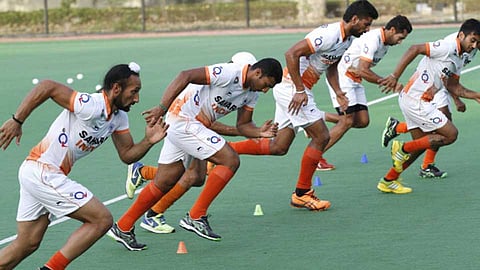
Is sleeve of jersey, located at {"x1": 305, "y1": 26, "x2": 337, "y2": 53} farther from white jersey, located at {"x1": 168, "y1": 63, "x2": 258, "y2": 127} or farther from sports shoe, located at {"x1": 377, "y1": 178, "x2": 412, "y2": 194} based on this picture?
sports shoe, located at {"x1": 377, "y1": 178, "x2": 412, "y2": 194}

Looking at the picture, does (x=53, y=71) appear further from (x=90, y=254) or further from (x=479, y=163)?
(x=90, y=254)

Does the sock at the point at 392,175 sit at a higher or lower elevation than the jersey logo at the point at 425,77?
lower

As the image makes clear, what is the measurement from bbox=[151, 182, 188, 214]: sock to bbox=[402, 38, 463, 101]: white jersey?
304 cm

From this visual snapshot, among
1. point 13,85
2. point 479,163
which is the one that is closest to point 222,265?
point 479,163

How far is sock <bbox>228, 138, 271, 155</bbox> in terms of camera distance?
448 inches

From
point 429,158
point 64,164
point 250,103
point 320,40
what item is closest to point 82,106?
point 64,164

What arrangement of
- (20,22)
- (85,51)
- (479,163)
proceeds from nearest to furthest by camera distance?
(479,163) < (85,51) < (20,22)

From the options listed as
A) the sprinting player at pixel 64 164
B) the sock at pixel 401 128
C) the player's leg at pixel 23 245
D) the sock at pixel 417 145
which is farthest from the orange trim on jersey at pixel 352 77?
the player's leg at pixel 23 245

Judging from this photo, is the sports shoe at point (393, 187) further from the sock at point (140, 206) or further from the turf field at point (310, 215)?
the sock at point (140, 206)

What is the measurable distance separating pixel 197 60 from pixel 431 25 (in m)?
14.4

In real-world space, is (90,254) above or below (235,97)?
below

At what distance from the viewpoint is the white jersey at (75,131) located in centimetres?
756

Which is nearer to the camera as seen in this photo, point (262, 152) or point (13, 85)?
point (262, 152)

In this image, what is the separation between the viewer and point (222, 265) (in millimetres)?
8336
